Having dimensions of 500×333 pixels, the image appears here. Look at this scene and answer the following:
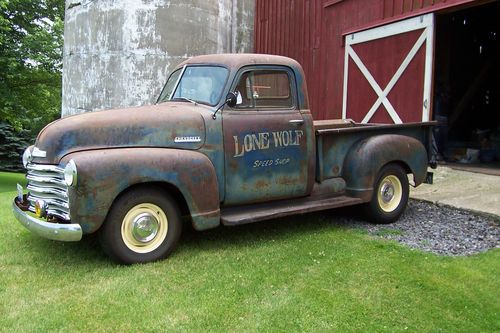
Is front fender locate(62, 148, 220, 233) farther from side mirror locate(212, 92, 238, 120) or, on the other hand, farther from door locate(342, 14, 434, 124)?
door locate(342, 14, 434, 124)

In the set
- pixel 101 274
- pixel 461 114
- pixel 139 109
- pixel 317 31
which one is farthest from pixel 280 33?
pixel 101 274

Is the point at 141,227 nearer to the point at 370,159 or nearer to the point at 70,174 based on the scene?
the point at 70,174

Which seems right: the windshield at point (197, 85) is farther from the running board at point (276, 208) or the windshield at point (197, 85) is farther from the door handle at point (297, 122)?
the running board at point (276, 208)

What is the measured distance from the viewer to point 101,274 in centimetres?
450

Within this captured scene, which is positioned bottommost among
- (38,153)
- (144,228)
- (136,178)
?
(144,228)

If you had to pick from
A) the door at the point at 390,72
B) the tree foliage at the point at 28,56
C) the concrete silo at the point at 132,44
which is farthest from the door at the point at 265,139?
the tree foliage at the point at 28,56

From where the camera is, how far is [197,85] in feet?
18.5

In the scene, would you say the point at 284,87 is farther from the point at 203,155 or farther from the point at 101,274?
the point at 101,274

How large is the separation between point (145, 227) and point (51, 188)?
95 centimetres

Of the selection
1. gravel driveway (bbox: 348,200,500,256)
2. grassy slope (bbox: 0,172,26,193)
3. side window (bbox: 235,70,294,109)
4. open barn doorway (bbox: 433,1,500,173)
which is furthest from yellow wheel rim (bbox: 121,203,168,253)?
grassy slope (bbox: 0,172,26,193)

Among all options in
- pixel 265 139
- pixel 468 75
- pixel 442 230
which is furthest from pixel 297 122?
pixel 468 75

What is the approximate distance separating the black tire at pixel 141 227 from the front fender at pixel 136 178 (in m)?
0.13

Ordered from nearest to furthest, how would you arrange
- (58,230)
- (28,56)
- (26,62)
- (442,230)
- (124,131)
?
(58,230) < (124,131) < (442,230) < (28,56) < (26,62)

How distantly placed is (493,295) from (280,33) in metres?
10.6
